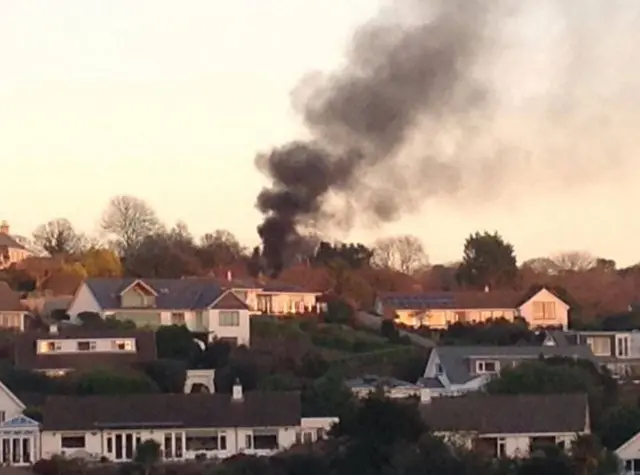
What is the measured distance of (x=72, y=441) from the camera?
45.9m

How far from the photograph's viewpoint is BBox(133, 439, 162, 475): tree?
42656 millimetres

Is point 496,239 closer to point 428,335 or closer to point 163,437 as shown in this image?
point 428,335

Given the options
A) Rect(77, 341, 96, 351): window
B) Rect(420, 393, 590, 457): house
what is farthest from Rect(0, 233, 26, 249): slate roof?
Rect(420, 393, 590, 457): house

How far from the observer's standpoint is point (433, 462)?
1438 inches

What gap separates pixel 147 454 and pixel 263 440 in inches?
175

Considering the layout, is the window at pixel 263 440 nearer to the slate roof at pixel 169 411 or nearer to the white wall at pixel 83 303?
the slate roof at pixel 169 411

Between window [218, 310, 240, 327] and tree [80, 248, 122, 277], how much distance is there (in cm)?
1398

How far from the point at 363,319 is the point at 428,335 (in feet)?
9.27

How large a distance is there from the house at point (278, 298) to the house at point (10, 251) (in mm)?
15618

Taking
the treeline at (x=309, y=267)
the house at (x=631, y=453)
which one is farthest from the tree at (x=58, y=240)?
the house at (x=631, y=453)

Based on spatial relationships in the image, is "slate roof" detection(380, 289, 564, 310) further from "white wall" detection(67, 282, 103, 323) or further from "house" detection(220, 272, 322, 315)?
"white wall" detection(67, 282, 103, 323)

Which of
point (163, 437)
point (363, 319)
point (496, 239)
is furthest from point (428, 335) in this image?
point (163, 437)

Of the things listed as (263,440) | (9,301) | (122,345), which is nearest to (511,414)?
(263,440)

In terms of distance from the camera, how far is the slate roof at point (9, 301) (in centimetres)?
6362
